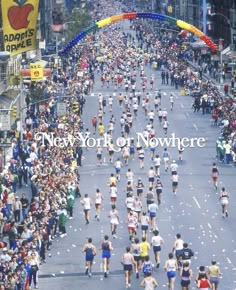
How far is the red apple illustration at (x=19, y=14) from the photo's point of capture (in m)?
58.7

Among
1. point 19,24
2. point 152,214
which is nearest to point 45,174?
point 19,24

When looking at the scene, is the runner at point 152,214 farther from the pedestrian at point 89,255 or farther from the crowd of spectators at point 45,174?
the pedestrian at point 89,255

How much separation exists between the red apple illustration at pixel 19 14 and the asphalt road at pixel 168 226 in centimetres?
743

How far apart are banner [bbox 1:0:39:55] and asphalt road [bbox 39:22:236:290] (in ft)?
22.1

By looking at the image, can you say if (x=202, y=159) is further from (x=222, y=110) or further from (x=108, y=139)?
(x=222, y=110)

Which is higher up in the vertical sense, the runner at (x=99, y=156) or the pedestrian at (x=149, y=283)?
the runner at (x=99, y=156)

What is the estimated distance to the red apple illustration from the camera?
193 ft

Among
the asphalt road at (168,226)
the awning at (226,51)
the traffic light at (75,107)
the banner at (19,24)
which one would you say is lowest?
the asphalt road at (168,226)

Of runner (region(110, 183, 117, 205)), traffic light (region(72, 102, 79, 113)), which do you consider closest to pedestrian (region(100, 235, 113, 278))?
runner (region(110, 183, 117, 205))

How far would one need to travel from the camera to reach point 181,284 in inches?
1645

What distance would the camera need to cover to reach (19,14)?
5884 centimetres

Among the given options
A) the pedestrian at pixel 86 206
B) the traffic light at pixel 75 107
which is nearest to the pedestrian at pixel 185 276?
the pedestrian at pixel 86 206

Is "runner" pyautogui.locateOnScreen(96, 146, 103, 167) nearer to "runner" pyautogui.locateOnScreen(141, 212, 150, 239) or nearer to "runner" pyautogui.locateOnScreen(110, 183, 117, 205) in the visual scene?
"runner" pyautogui.locateOnScreen(110, 183, 117, 205)

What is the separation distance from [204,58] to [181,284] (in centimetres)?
9891
